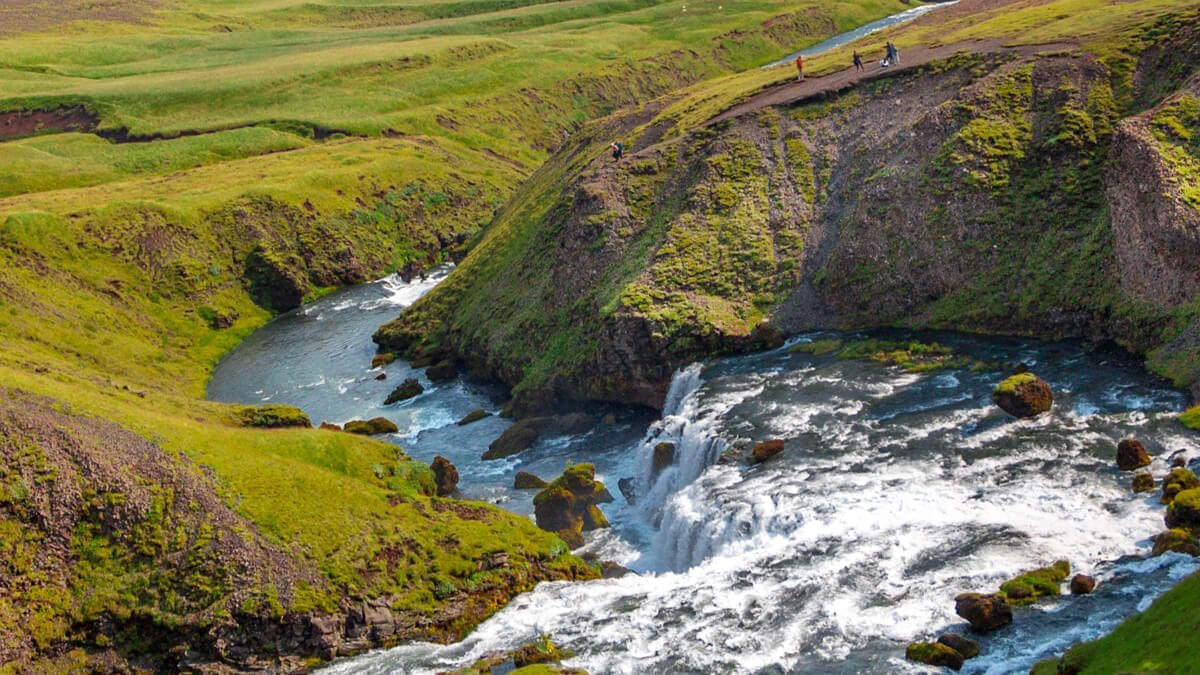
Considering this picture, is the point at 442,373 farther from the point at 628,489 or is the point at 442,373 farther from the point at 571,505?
the point at 571,505

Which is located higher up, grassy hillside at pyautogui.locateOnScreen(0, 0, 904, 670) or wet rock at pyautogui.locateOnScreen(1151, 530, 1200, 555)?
grassy hillside at pyautogui.locateOnScreen(0, 0, 904, 670)

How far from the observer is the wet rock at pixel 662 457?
2384 inches

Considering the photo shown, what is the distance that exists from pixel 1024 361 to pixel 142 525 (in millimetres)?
44794

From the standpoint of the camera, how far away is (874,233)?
7438 centimetres

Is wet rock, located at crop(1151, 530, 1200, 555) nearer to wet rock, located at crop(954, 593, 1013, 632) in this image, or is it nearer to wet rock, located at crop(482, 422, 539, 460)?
wet rock, located at crop(954, 593, 1013, 632)

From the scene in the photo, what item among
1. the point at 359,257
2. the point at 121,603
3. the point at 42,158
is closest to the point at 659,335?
the point at 121,603

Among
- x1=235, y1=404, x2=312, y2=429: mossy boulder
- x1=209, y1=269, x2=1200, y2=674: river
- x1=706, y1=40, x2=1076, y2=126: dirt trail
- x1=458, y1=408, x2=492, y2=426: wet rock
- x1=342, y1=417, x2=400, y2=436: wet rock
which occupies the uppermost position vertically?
x1=706, y1=40, x2=1076, y2=126: dirt trail

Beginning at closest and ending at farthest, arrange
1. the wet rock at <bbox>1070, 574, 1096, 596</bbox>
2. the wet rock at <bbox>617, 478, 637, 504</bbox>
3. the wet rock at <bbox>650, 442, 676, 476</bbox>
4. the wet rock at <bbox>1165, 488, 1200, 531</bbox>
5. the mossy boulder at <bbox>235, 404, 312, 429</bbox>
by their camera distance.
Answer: the wet rock at <bbox>1070, 574, 1096, 596</bbox>
the wet rock at <bbox>1165, 488, 1200, 531</bbox>
the wet rock at <bbox>650, 442, 676, 476</bbox>
the wet rock at <bbox>617, 478, 637, 504</bbox>
the mossy boulder at <bbox>235, 404, 312, 429</bbox>

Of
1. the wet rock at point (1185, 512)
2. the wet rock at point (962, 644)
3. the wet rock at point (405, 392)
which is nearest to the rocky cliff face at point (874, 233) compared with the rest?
the wet rock at point (405, 392)

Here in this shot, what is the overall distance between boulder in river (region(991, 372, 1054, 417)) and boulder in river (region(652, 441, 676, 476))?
1731cm

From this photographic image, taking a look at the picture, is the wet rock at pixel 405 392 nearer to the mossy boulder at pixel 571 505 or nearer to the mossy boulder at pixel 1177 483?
the mossy boulder at pixel 571 505

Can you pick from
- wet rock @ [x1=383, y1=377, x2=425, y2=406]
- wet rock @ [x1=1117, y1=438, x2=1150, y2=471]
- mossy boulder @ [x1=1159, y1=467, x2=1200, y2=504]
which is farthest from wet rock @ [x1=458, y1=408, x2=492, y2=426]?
mossy boulder @ [x1=1159, y1=467, x2=1200, y2=504]

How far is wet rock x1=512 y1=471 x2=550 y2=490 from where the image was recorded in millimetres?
64812

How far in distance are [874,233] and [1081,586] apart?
4058cm
